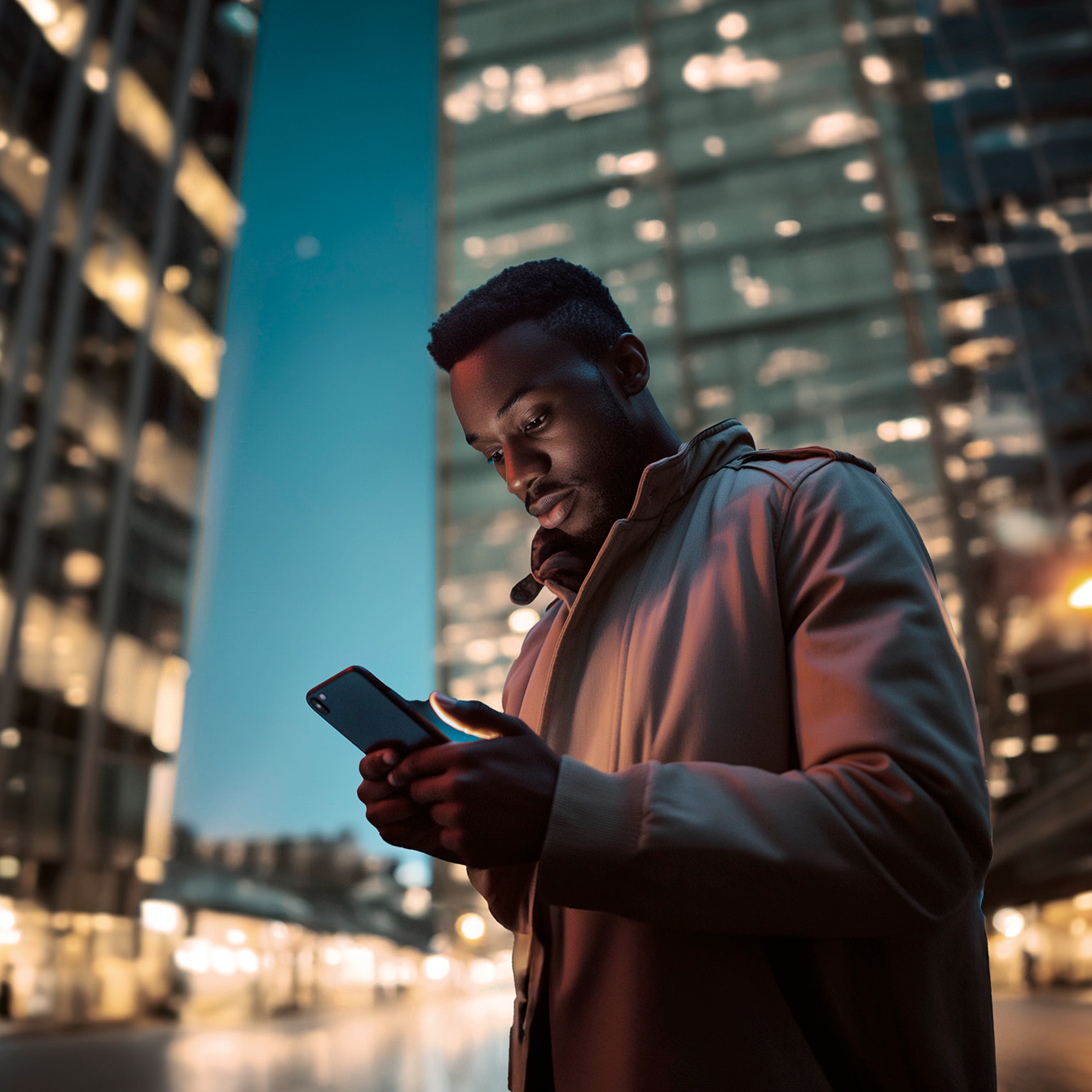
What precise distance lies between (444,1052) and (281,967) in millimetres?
10096

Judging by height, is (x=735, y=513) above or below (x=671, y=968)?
above

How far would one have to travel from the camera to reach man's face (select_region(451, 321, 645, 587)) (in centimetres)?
133

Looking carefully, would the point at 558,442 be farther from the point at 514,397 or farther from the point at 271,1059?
the point at 271,1059

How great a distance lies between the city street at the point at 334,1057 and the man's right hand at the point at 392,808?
552 centimetres

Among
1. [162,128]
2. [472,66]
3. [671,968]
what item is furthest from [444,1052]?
[472,66]

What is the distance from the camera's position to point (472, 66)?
24.6 m

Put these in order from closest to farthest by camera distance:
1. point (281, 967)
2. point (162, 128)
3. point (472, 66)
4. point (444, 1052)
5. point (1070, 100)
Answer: point (444, 1052)
point (1070, 100)
point (281, 967)
point (162, 128)
point (472, 66)

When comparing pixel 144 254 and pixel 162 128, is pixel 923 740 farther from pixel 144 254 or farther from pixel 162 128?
pixel 162 128

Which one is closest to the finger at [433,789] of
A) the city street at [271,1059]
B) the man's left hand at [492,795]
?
the man's left hand at [492,795]

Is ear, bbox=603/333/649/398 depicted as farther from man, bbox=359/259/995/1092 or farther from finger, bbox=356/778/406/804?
finger, bbox=356/778/406/804

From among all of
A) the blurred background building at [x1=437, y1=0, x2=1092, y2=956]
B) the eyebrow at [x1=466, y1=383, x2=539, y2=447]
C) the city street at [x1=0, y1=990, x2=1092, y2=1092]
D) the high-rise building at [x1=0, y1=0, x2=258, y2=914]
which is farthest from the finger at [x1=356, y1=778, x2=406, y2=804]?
the high-rise building at [x1=0, y1=0, x2=258, y2=914]

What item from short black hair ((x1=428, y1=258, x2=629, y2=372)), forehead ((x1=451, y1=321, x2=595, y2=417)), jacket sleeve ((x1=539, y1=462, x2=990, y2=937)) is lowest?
jacket sleeve ((x1=539, y1=462, x2=990, y2=937))

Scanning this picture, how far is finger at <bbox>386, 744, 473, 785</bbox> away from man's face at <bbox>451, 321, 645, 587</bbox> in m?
0.53

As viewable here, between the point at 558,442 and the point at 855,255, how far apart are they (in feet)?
65.0
